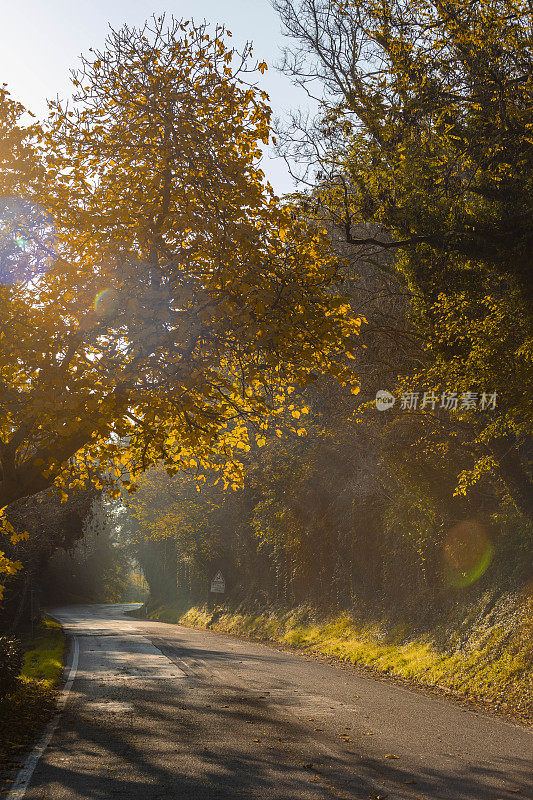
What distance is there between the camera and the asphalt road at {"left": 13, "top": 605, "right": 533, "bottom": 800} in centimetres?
627

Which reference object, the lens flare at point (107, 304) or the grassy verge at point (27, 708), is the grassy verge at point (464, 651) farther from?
the lens flare at point (107, 304)

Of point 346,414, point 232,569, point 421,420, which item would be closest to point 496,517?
point 421,420

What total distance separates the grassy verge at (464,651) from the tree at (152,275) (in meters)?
6.82

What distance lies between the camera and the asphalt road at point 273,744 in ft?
20.6

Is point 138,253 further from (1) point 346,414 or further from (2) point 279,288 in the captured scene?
(1) point 346,414

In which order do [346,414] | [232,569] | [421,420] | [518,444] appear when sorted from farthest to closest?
1. [232,569]
2. [346,414]
3. [421,420]
4. [518,444]

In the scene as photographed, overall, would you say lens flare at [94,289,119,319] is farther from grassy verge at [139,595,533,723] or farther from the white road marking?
grassy verge at [139,595,533,723]

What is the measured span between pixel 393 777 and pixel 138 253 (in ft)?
22.5

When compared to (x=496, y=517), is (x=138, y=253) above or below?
above

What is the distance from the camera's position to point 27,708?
1073cm

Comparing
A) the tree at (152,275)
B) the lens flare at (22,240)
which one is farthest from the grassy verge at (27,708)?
the lens flare at (22,240)

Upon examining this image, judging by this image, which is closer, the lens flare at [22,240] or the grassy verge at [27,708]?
the grassy verge at [27,708]

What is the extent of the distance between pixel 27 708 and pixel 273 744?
473 cm

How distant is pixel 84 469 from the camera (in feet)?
35.7
